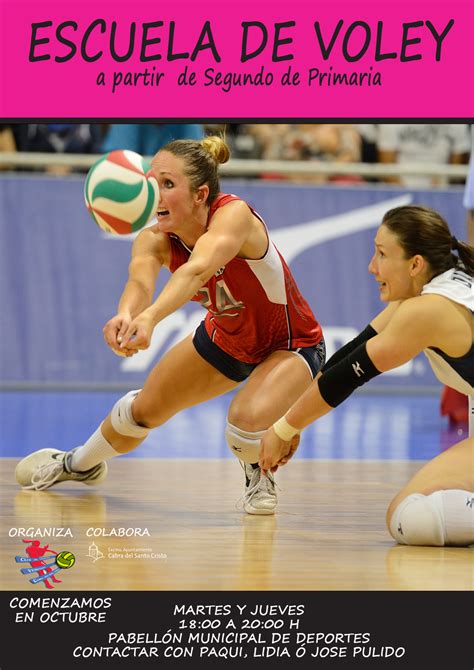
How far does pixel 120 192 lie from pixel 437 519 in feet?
5.49

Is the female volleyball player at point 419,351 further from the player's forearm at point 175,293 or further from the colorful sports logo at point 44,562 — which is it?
the colorful sports logo at point 44,562

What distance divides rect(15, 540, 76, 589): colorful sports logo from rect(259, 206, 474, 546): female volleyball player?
0.86m

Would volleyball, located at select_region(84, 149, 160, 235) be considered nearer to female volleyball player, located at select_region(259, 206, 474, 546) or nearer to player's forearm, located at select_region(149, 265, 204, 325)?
player's forearm, located at select_region(149, 265, 204, 325)

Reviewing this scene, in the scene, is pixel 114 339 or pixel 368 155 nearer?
pixel 114 339

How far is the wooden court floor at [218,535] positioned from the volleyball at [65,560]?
2 cm

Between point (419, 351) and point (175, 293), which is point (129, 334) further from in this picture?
point (419, 351)

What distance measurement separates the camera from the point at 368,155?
11.9 meters

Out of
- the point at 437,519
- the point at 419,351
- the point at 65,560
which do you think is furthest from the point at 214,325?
the point at 65,560

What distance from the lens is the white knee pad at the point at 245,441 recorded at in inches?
193

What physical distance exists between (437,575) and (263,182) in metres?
7.20

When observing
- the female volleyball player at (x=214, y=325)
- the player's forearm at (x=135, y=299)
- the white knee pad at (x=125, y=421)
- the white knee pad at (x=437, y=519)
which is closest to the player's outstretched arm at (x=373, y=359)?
the white knee pad at (x=437, y=519)

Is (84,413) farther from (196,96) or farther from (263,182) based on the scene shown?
(196,96)

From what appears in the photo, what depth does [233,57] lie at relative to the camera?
385 centimetres
